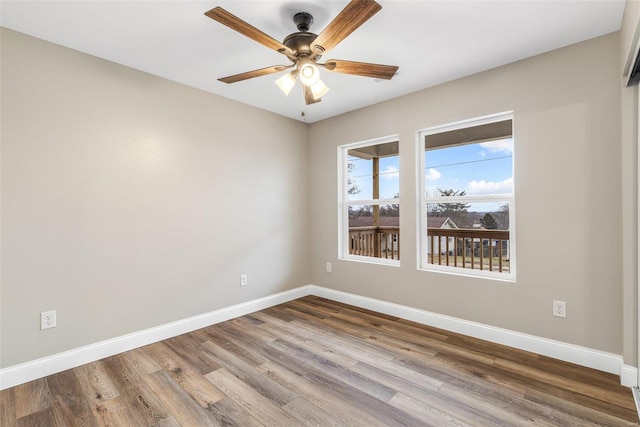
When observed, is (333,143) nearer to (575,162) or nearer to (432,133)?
(432,133)

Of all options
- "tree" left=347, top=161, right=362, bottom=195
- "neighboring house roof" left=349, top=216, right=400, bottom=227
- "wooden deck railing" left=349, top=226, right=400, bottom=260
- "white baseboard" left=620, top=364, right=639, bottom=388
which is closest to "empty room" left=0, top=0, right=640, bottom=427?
"white baseboard" left=620, top=364, right=639, bottom=388

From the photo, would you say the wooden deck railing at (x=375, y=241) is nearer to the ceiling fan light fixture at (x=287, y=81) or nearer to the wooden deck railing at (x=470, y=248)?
the wooden deck railing at (x=470, y=248)

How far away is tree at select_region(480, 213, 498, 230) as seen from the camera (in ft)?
9.55

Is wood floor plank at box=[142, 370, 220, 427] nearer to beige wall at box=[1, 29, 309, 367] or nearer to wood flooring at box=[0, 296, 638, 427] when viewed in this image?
wood flooring at box=[0, 296, 638, 427]

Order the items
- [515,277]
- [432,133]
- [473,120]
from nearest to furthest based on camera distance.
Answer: [515,277], [473,120], [432,133]

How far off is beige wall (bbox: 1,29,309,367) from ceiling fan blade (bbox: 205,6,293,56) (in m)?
1.56

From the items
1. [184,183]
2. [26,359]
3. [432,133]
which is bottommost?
[26,359]

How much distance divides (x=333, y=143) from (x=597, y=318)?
3.17 meters

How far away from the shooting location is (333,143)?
4.10 meters

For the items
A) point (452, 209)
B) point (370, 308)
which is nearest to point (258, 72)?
point (452, 209)

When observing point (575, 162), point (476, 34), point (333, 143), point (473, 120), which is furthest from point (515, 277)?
point (333, 143)

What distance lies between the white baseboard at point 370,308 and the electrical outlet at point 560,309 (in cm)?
23

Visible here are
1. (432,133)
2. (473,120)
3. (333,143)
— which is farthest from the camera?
(333,143)

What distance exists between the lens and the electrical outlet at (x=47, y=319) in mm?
2236
